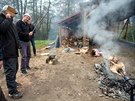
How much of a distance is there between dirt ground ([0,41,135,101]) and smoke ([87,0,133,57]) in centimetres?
308

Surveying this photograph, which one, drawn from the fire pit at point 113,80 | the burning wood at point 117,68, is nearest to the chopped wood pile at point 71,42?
the fire pit at point 113,80

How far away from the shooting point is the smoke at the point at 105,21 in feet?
38.3

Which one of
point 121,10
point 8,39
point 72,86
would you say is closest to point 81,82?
point 72,86

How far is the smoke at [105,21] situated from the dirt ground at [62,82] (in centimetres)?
308

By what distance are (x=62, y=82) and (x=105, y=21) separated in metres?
6.29

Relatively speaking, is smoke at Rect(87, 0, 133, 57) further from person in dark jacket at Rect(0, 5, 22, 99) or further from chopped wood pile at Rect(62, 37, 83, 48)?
person in dark jacket at Rect(0, 5, 22, 99)

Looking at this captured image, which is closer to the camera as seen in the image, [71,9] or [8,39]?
[8,39]

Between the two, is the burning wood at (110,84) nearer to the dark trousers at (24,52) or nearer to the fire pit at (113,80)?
the fire pit at (113,80)

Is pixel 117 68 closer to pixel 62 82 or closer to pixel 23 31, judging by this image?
pixel 62 82

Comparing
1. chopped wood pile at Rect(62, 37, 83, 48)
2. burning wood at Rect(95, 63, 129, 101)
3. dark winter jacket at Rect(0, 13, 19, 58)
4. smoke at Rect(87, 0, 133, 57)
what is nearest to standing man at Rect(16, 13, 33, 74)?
dark winter jacket at Rect(0, 13, 19, 58)

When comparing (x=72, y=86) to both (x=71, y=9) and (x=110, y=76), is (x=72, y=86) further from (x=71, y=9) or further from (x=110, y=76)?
(x=71, y=9)

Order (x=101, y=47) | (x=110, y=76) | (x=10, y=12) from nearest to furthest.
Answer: (x=10, y=12) → (x=110, y=76) → (x=101, y=47)

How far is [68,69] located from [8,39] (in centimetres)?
280

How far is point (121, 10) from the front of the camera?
12.2 metres
